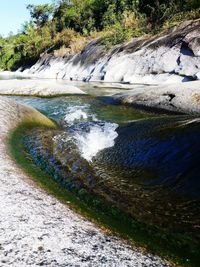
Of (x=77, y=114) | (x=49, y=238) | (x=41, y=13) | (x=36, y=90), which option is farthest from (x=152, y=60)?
(x=41, y=13)

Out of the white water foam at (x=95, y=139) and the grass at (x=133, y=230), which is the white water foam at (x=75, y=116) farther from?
the grass at (x=133, y=230)

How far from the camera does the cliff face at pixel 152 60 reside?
27891 mm

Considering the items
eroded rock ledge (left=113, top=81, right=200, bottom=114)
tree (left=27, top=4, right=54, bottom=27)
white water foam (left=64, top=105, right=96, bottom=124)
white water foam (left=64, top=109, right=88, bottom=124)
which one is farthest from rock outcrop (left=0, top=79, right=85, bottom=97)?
tree (left=27, top=4, right=54, bottom=27)

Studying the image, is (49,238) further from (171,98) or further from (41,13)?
(41,13)

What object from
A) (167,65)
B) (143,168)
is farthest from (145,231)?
(167,65)

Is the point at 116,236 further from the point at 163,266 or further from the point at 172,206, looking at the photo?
the point at 172,206

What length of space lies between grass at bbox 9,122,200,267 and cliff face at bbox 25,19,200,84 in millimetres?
20769

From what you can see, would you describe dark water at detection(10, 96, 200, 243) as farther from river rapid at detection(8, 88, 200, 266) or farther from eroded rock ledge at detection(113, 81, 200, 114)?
eroded rock ledge at detection(113, 81, 200, 114)

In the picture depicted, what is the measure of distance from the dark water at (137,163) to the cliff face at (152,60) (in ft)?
50.4

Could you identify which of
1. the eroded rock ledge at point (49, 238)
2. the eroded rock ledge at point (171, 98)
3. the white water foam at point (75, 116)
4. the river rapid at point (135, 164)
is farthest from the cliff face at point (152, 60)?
the eroded rock ledge at point (49, 238)

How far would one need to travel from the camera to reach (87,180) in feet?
29.1

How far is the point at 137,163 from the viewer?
9.99 metres

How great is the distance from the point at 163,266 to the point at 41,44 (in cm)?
6512

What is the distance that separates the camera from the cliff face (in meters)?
27.9
